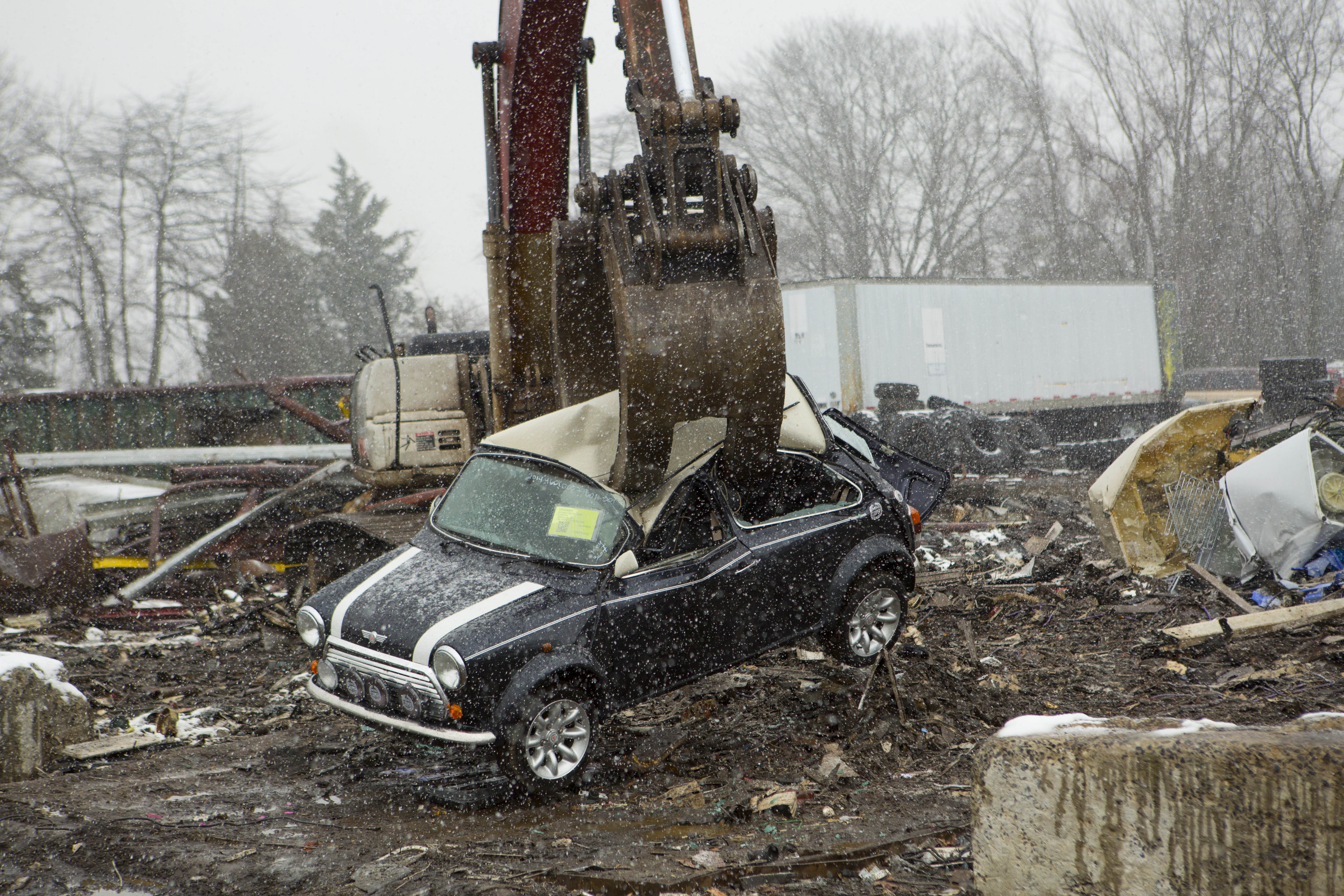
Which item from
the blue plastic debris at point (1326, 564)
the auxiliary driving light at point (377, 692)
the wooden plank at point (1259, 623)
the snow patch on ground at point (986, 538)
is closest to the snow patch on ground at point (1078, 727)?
the auxiliary driving light at point (377, 692)

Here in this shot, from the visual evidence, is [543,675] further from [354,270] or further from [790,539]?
[354,270]

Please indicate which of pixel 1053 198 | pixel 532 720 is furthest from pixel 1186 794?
pixel 1053 198

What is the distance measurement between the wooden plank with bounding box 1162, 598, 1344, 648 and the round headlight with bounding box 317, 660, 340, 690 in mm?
5621

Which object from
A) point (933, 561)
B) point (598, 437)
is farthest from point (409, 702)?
point (933, 561)

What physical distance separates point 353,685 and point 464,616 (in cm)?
75

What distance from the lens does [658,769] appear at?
17.3 ft

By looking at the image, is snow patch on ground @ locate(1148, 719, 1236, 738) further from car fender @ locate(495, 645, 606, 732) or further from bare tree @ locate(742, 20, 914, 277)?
bare tree @ locate(742, 20, 914, 277)

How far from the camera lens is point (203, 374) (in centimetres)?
3484

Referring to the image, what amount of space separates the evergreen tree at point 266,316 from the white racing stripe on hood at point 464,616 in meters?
31.8

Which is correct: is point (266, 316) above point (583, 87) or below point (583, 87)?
above

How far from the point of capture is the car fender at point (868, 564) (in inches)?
251

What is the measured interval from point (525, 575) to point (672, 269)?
5.96 ft

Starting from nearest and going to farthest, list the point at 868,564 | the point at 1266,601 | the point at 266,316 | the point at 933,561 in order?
the point at 868,564, the point at 1266,601, the point at 933,561, the point at 266,316

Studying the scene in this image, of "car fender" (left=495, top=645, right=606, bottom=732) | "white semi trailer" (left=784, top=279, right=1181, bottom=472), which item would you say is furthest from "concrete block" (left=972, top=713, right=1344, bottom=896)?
"white semi trailer" (left=784, top=279, right=1181, bottom=472)
